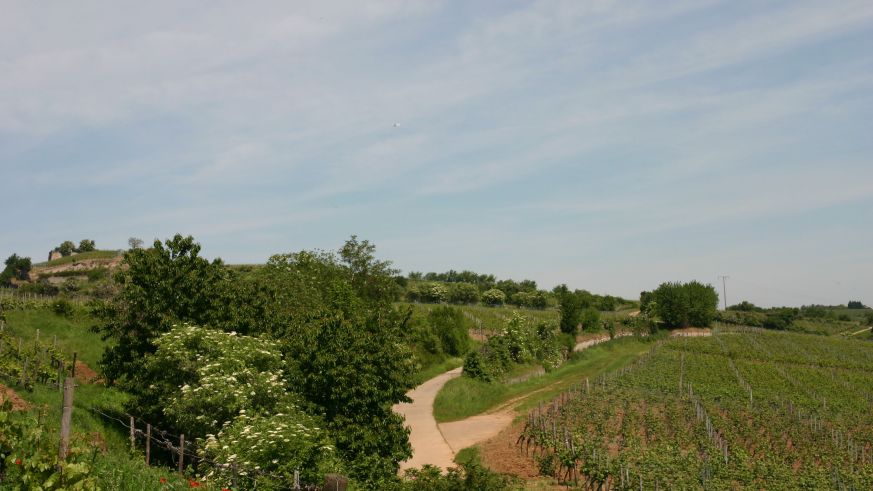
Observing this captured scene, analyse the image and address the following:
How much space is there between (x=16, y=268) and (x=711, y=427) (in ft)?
366

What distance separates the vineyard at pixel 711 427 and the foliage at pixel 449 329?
15.7 metres

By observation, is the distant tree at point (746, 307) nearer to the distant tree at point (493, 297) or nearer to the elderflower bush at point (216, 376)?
the distant tree at point (493, 297)

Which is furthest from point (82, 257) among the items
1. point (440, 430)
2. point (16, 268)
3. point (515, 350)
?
point (440, 430)

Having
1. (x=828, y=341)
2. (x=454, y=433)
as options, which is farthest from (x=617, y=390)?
(x=828, y=341)

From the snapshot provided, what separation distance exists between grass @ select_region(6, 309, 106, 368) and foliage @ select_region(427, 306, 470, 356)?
29617 millimetres

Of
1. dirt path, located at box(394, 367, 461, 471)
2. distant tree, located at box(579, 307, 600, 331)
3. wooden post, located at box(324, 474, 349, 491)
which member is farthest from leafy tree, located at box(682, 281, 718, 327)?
wooden post, located at box(324, 474, 349, 491)

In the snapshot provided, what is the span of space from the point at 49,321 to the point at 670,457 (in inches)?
1621

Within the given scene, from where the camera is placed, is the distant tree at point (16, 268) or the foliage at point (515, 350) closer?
the foliage at point (515, 350)

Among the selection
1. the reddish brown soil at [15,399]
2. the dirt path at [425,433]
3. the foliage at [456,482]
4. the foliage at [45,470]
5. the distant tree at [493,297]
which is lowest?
the dirt path at [425,433]

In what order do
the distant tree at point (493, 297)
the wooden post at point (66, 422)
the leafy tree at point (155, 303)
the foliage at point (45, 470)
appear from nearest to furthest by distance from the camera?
the foliage at point (45, 470), the wooden post at point (66, 422), the leafy tree at point (155, 303), the distant tree at point (493, 297)

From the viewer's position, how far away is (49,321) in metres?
47.5

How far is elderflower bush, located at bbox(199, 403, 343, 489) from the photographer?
17.1 metres

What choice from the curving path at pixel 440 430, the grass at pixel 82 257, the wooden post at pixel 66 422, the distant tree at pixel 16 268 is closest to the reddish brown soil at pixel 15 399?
the wooden post at pixel 66 422

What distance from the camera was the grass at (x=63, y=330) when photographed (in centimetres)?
4175
